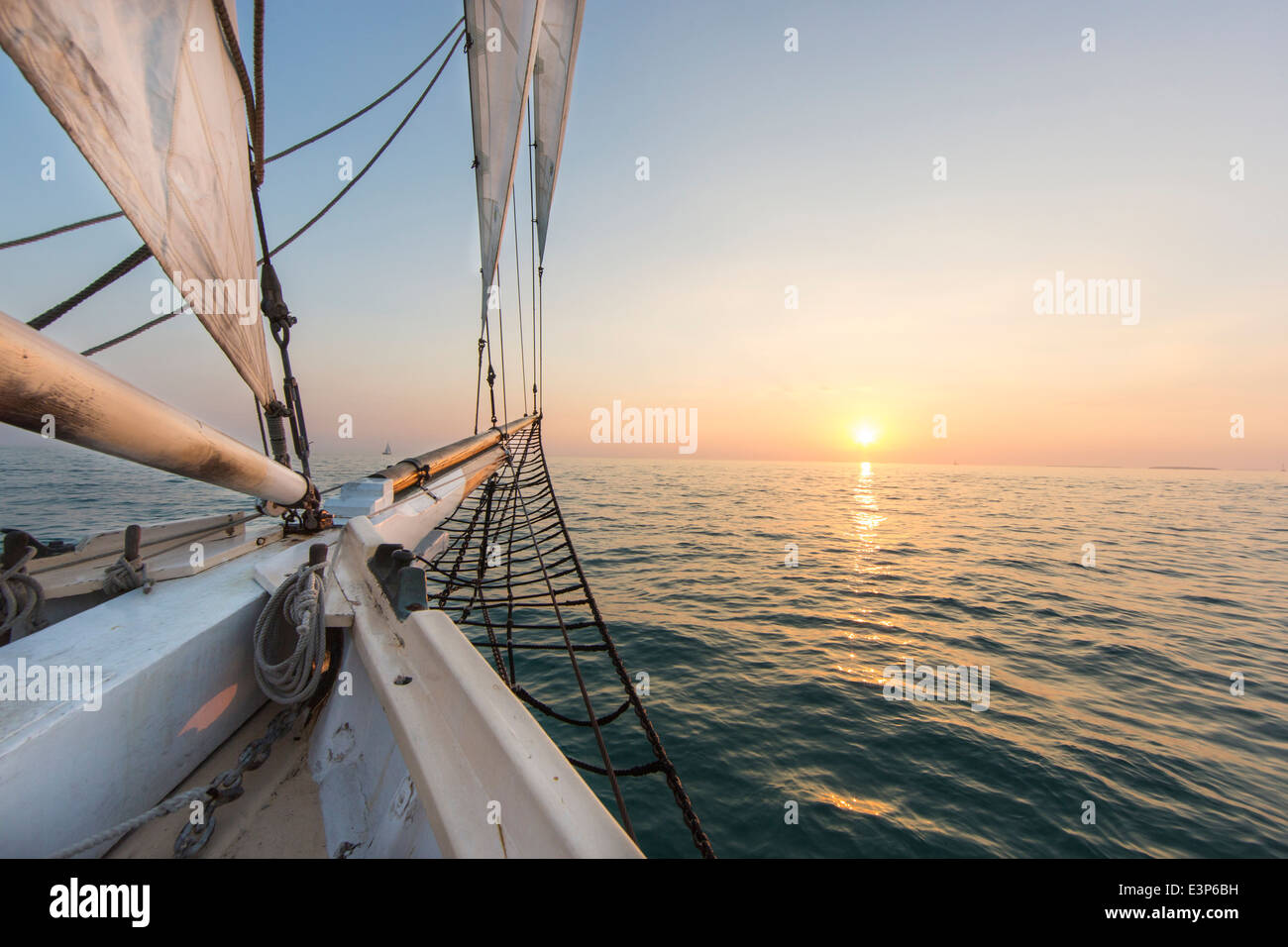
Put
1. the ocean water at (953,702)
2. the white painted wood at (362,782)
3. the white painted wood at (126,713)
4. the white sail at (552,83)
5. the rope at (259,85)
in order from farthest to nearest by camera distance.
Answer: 1. the white sail at (552,83)
2. the ocean water at (953,702)
3. the rope at (259,85)
4. the white painted wood at (362,782)
5. the white painted wood at (126,713)

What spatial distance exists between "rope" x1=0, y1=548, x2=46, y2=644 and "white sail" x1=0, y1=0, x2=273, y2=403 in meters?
1.36

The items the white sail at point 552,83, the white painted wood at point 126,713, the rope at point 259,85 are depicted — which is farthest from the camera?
the white sail at point 552,83

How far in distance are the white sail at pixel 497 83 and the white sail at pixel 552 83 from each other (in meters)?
1.24

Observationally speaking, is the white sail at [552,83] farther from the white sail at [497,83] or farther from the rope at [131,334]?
the rope at [131,334]

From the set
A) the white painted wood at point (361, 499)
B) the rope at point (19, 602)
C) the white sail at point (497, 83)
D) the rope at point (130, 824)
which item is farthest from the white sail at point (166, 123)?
the white sail at point (497, 83)

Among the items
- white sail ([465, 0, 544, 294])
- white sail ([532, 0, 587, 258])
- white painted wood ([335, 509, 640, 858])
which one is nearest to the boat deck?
white painted wood ([335, 509, 640, 858])

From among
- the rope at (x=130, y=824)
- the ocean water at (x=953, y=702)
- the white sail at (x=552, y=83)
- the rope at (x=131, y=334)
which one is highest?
the white sail at (x=552, y=83)

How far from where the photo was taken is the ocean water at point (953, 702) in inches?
129

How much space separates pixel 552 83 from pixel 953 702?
11.5 metres

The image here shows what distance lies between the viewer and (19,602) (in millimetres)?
1899

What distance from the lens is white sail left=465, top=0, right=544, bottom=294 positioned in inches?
233

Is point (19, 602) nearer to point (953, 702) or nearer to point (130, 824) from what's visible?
point (130, 824)

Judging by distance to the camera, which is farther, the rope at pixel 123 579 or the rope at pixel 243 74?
the rope at pixel 243 74

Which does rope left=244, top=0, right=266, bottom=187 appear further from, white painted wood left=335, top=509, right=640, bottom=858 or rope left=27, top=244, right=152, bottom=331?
white painted wood left=335, top=509, right=640, bottom=858
